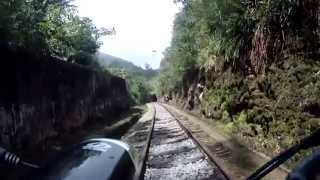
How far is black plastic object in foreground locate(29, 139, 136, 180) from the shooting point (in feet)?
18.5

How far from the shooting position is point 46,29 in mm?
18969

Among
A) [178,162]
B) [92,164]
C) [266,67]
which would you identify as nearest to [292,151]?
[92,164]


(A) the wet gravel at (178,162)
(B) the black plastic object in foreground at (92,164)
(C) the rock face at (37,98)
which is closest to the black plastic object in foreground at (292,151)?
(B) the black plastic object in foreground at (92,164)

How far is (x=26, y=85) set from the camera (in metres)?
15.8

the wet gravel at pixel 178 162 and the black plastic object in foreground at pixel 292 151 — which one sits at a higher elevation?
the black plastic object in foreground at pixel 292 151

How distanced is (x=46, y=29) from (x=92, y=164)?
1373 cm

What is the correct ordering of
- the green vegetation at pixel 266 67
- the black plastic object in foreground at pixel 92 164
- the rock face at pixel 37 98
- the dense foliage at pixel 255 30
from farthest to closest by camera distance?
the dense foliage at pixel 255 30 → the rock face at pixel 37 98 → the green vegetation at pixel 266 67 → the black plastic object in foreground at pixel 92 164

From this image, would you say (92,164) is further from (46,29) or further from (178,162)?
(46,29)

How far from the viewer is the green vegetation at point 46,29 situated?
13.6m

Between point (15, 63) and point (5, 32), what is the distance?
139 cm

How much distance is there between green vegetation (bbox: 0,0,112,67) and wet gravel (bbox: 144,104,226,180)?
4.77 m

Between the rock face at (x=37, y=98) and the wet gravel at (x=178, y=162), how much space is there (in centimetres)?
353

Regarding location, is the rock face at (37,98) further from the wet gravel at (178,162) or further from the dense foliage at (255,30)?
the dense foliage at (255,30)

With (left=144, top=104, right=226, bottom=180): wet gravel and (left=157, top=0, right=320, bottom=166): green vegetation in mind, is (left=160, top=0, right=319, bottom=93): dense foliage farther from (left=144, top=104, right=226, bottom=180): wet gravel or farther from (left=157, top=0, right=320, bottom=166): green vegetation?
(left=144, top=104, right=226, bottom=180): wet gravel
